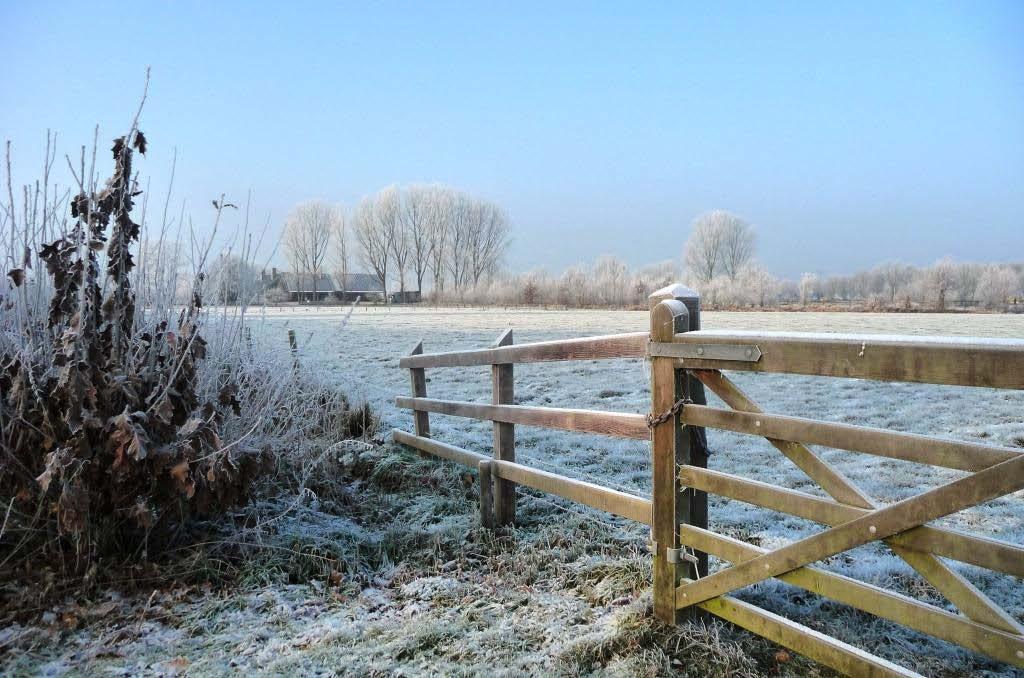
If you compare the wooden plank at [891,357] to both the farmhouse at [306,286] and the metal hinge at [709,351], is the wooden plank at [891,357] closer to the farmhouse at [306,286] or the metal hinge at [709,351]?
the metal hinge at [709,351]

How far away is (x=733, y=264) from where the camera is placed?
61.0 meters

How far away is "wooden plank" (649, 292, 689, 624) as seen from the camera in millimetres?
3084

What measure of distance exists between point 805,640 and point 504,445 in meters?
2.56

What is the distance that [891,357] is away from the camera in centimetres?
230

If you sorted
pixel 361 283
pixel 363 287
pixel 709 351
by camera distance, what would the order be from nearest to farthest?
pixel 709 351 → pixel 363 287 → pixel 361 283

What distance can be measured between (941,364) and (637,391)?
8.54m

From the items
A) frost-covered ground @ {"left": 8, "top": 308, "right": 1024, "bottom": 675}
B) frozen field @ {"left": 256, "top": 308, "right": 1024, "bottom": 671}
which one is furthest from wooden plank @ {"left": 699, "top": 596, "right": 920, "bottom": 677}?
frozen field @ {"left": 256, "top": 308, "right": 1024, "bottom": 671}

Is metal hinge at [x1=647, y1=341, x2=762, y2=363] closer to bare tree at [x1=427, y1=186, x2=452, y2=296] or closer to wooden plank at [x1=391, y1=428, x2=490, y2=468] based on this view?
wooden plank at [x1=391, y1=428, x2=490, y2=468]

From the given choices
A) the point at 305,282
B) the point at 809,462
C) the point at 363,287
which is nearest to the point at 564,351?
the point at 809,462

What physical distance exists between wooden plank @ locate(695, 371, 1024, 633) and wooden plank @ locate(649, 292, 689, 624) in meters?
0.28

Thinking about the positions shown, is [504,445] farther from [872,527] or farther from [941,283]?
[941,283]

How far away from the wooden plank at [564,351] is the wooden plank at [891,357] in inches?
24.2

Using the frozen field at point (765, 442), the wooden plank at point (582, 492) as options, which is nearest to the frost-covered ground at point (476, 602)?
the frozen field at point (765, 442)

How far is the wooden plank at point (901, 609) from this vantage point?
215cm
